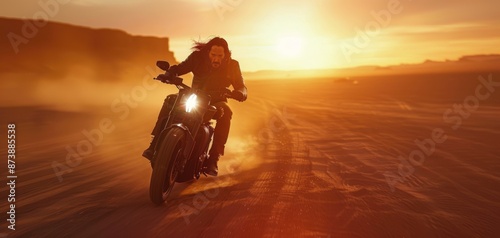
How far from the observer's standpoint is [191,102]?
16.2 ft

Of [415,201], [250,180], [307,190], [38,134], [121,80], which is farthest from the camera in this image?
[121,80]

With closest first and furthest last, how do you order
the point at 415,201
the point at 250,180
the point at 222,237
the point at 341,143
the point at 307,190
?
1. the point at 222,237
2. the point at 415,201
3. the point at 307,190
4. the point at 250,180
5. the point at 341,143

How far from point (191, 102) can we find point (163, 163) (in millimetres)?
829

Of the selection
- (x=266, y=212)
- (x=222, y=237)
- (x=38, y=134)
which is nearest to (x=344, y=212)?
(x=266, y=212)

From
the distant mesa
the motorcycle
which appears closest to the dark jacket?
the motorcycle

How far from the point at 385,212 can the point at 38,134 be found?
30.8 feet

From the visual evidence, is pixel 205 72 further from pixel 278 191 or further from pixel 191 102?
pixel 278 191

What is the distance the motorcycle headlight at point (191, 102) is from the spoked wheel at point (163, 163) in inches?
13.4

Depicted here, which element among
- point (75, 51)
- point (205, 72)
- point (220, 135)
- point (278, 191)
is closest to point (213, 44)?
point (205, 72)

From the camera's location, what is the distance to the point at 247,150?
27.7 feet

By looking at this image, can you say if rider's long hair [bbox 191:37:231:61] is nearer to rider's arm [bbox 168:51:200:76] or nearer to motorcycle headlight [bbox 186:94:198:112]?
rider's arm [bbox 168:51:200:76]

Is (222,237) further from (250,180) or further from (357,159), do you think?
(357,159)

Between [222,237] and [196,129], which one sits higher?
[196,129]

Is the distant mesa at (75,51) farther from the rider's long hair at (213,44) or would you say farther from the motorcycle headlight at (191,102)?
the motorcycle headlight at (191,102)
